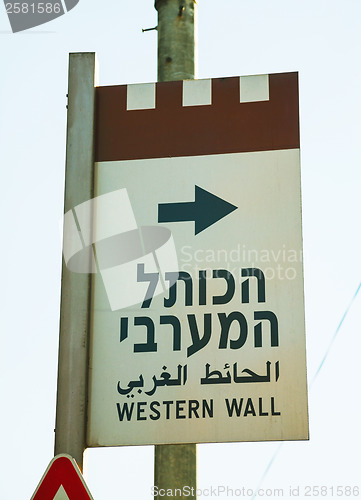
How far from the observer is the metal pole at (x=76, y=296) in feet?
12.4

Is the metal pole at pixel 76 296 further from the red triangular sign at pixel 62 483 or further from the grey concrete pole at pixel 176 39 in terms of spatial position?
the grey concrete pole at pixel 176 39

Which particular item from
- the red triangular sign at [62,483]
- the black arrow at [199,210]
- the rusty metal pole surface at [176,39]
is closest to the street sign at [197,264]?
the black arrow at [199,210]

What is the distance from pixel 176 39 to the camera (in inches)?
190

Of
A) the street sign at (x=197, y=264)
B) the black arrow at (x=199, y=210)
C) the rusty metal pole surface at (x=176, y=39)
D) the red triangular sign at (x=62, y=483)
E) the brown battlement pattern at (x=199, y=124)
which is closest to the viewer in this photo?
the red triangular sign at (x=62, y=483)

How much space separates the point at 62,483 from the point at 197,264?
97cm

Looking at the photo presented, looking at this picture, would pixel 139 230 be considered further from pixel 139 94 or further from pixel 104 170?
pixel 139 94

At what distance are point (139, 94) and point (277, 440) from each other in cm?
146

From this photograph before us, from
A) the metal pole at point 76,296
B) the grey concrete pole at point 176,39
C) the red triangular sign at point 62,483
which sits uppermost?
the grey concrete pole at point 176,39

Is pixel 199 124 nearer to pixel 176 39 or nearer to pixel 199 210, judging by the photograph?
pixel 199 210

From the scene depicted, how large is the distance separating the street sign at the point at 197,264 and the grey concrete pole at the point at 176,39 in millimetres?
535

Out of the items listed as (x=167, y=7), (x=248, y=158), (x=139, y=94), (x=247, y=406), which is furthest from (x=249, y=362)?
(x=167, y=7)

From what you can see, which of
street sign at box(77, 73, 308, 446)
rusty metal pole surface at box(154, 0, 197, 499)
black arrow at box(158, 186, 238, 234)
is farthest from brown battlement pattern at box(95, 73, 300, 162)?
rusty metal pole surface at box(154, 0, 197, 499)

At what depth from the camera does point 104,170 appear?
13.6 feet

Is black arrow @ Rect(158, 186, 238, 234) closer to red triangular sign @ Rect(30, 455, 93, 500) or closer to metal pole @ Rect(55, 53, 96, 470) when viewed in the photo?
metal pole @ Rect(55, 53, 96, 470)
